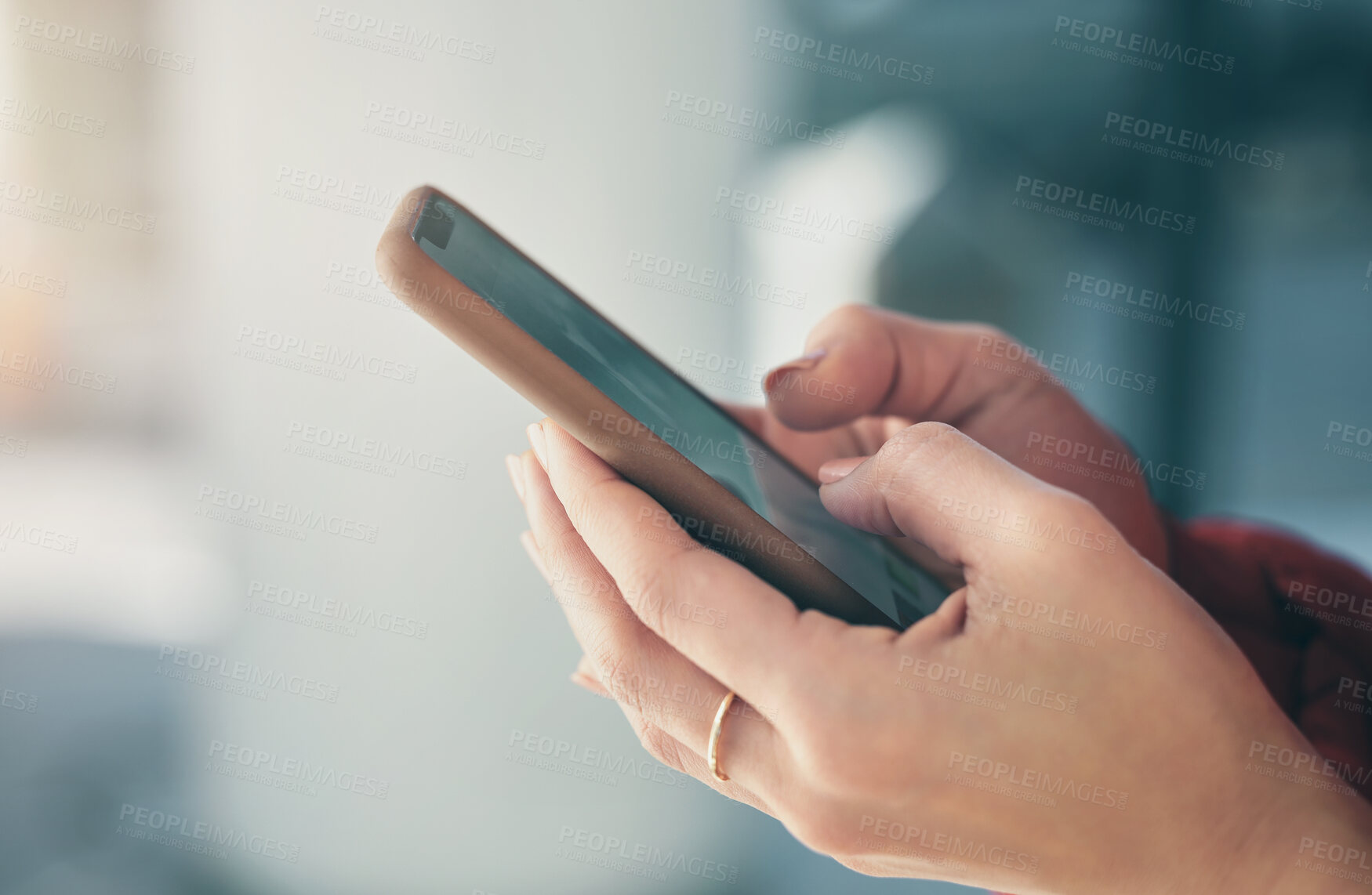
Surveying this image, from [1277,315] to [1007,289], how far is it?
0.58 m

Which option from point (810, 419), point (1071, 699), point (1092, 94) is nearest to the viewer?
point (1071, 699)

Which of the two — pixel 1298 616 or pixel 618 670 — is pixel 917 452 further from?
pixel 1298 616

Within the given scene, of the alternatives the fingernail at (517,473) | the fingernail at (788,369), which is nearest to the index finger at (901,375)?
the fingernail at (788,369)

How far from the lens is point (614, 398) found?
38cm

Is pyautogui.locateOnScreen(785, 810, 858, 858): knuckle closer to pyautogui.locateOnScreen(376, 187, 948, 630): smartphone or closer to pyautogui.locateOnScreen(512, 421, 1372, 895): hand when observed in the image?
pyautogui.locateOnScreen(512, 421, 1372, 895): hand

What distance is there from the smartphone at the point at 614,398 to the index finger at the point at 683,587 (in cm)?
1

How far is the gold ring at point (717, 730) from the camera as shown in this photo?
0.41 metres

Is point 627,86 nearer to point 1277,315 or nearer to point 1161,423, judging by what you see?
point 1161,423

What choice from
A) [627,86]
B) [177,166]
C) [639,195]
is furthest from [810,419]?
[177,166]

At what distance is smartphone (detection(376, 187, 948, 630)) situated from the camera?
13.9 inches

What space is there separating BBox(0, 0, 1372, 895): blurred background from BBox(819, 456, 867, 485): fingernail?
2.61ft

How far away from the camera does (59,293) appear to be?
109cm

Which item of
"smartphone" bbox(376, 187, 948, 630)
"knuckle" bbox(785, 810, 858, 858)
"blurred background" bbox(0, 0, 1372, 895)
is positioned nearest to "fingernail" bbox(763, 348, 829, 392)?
"smartphone" bbox(376, 187, 948, 630)

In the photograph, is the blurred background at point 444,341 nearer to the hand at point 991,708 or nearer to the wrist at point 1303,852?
the hand at point 991,708
